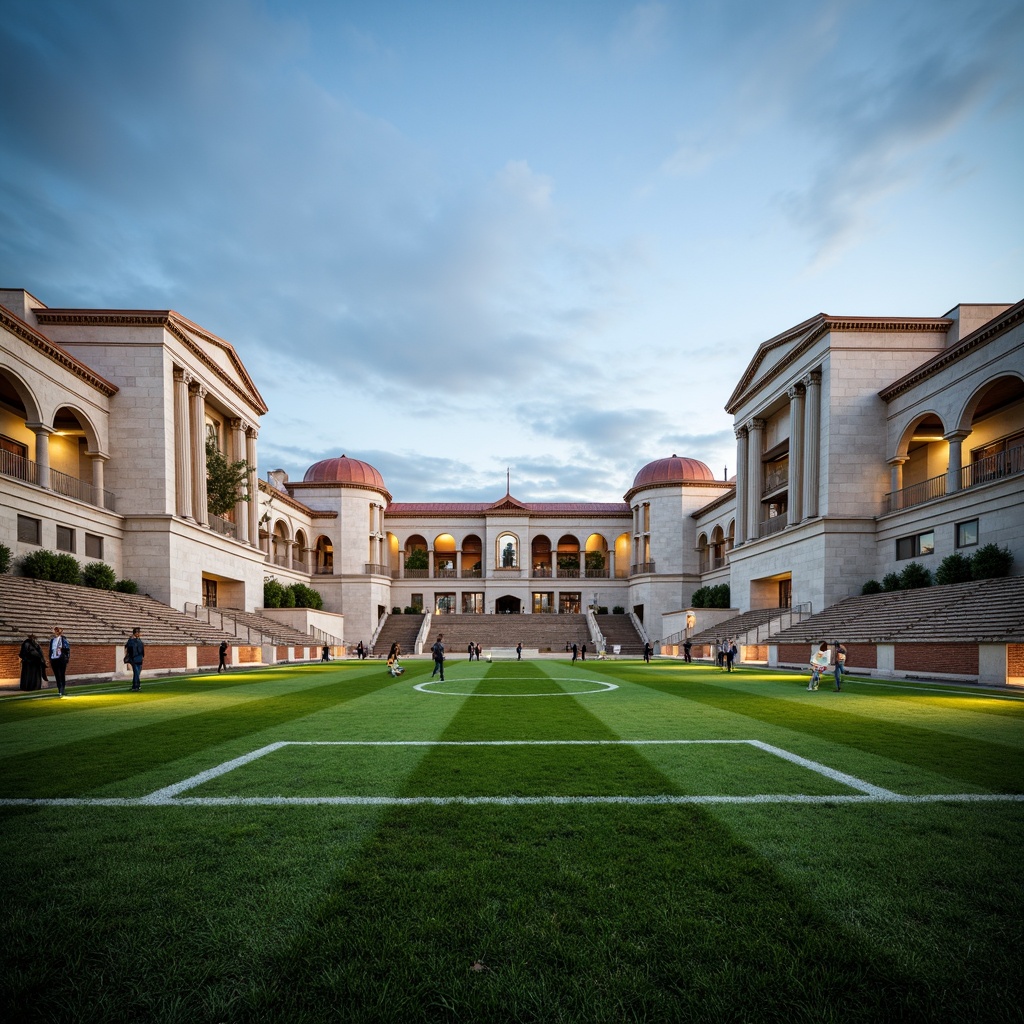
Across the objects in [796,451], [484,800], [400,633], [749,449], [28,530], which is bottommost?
[400,633]

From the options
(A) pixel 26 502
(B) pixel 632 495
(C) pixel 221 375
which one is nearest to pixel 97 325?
(C) pixel 221 375

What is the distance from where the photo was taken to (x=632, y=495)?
66.5 metres

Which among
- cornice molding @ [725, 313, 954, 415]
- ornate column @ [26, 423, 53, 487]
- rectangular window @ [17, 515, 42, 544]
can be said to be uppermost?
cornice molding @ [725, 313, 954, 415]

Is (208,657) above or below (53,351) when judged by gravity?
below

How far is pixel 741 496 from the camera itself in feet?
156

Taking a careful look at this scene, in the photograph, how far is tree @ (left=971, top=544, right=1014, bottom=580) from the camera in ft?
82.3

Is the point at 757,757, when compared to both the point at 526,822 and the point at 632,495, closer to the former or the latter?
the point at 526,822

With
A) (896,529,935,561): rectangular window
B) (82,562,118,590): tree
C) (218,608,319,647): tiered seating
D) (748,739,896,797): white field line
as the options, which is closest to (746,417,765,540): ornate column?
(896,529,935,561): rectangular window

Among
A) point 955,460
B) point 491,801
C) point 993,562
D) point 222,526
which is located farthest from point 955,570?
point 222,526

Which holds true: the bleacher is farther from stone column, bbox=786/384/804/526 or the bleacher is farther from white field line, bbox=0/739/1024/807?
white field line, bbox=0/739/1024/807

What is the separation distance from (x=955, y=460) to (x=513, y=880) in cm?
3437

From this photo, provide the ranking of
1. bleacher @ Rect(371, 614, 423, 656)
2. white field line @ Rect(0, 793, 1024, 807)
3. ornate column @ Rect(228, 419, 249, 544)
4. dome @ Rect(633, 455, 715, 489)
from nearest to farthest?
white field line @ Rect(0, 793, 1024, 807) < ornate column @ Rect(228, 419, 249, 544) < bleacher @ Rect(371, 614, 423, 656) < dome @ Rect(633, 455, 715, 489)

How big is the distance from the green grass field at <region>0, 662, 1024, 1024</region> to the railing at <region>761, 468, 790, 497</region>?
38.8 meters

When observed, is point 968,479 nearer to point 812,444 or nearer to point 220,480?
point 812,444
